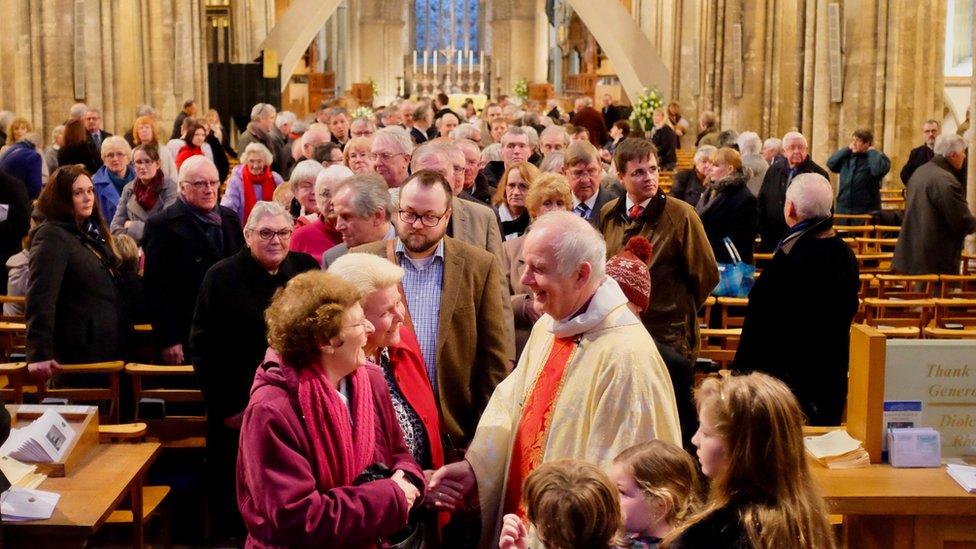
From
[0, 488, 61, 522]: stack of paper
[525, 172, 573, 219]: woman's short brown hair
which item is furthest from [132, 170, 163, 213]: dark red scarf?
[0, 488, 61, 522]: stack of paper

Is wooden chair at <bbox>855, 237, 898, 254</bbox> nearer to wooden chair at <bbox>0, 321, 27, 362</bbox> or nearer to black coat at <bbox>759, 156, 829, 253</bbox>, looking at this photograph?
black coat at <bbox>759, 156, 829, 253</bbox>

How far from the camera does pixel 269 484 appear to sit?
3230 mm

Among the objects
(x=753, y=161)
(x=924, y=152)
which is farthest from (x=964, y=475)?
(x=924, y=152)

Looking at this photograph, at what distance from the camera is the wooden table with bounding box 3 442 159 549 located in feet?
13.2

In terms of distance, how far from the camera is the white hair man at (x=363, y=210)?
5.52 m

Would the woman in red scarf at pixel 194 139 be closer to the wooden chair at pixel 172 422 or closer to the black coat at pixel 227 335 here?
the wooden chair at pixel 172 422

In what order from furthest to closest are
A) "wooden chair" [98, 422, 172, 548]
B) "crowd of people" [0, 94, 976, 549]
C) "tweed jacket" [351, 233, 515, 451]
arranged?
1. "wooden chair" [98, 422, 172, 548]
2. "tweed jacket" [351, 233, 515, 451]
3. "crowd of people" [0, 94, 976, 549]

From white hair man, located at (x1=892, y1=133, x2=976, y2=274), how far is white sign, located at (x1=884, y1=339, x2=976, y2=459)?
248 inches

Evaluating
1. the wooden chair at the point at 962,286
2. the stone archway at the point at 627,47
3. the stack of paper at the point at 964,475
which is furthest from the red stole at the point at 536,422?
the stone archway at the point at 627,47

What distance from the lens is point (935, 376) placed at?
14.3 ft

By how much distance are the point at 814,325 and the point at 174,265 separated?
3.12 meters

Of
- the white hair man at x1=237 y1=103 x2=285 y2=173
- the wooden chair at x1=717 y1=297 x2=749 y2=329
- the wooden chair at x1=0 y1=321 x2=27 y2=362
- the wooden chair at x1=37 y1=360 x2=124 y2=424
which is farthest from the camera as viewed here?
the white hair man at x1=237 y1=103 x2=285 y2=173

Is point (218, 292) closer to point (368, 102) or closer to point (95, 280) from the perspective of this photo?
point (95, 280)

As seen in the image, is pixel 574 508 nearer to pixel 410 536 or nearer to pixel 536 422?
pixel 536 422
